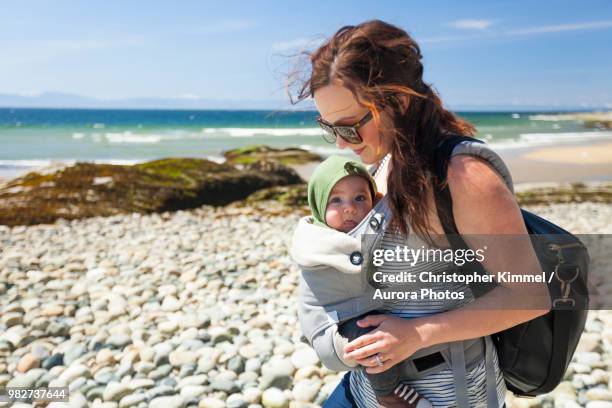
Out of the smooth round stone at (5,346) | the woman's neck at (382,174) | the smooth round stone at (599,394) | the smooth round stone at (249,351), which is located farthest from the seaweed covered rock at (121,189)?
the woman's neck at (382,174)

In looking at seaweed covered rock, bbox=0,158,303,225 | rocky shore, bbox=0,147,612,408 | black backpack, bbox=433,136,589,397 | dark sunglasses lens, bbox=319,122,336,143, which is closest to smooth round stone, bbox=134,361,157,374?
rocky shore, bbox=0,147,612,408

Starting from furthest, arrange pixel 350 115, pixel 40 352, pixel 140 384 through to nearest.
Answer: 1. pixel 40 352
2. pixel 140 384
3. pixel 350 115

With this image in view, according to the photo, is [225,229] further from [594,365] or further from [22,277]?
[594,365]

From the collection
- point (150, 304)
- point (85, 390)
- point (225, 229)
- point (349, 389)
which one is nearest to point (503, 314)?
point (349, 389)

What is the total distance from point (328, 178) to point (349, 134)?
27 centimetres

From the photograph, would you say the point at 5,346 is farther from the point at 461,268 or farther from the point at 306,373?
the point at 461,268

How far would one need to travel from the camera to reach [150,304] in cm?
486

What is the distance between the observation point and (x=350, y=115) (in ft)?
5.79

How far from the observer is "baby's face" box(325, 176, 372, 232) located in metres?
1.91

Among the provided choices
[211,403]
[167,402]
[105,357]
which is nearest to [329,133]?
[211,403]

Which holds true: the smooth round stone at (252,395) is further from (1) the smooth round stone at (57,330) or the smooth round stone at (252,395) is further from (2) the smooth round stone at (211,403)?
(1) the smooth round stone at (57,330)

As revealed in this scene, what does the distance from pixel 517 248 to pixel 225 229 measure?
7148mm

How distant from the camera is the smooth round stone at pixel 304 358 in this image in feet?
11.6

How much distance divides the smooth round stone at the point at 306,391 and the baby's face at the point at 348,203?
165 centimetres
